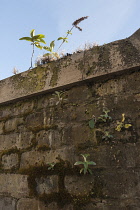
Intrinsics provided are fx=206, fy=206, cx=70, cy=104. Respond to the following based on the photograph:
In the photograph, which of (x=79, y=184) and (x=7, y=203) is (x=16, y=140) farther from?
(x=79, y=184)

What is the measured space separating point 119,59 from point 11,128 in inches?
54.2

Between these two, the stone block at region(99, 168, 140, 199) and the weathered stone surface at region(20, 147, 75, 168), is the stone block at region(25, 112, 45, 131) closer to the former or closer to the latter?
the weathered stone surface at region(20, 147, 75, 168)

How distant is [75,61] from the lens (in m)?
2.11

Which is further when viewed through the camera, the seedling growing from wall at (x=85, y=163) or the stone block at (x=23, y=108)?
the stone block at (x=23, y=108)

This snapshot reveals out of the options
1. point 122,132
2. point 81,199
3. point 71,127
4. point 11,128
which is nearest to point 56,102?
point 71,127

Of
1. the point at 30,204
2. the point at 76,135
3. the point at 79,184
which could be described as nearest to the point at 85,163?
the point at 79,184

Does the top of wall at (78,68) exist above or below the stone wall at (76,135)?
above

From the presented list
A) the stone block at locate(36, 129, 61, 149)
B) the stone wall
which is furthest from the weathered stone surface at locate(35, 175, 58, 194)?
the stone block at locate(36, 129, 61, 149)

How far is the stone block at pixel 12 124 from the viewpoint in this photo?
7.57 feet

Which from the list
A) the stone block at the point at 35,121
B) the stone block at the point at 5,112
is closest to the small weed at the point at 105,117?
the stone block at the point at 35,121

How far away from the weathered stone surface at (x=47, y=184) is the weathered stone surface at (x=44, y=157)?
142mm

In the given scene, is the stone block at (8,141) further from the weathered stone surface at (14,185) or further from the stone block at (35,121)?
the weathered stone surface at (14,185)

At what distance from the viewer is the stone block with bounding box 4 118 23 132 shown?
2309 millimetres

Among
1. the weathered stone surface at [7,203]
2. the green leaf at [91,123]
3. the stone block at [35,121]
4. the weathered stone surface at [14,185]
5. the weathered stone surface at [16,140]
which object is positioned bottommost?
the weathered stone surface at [7,203]
